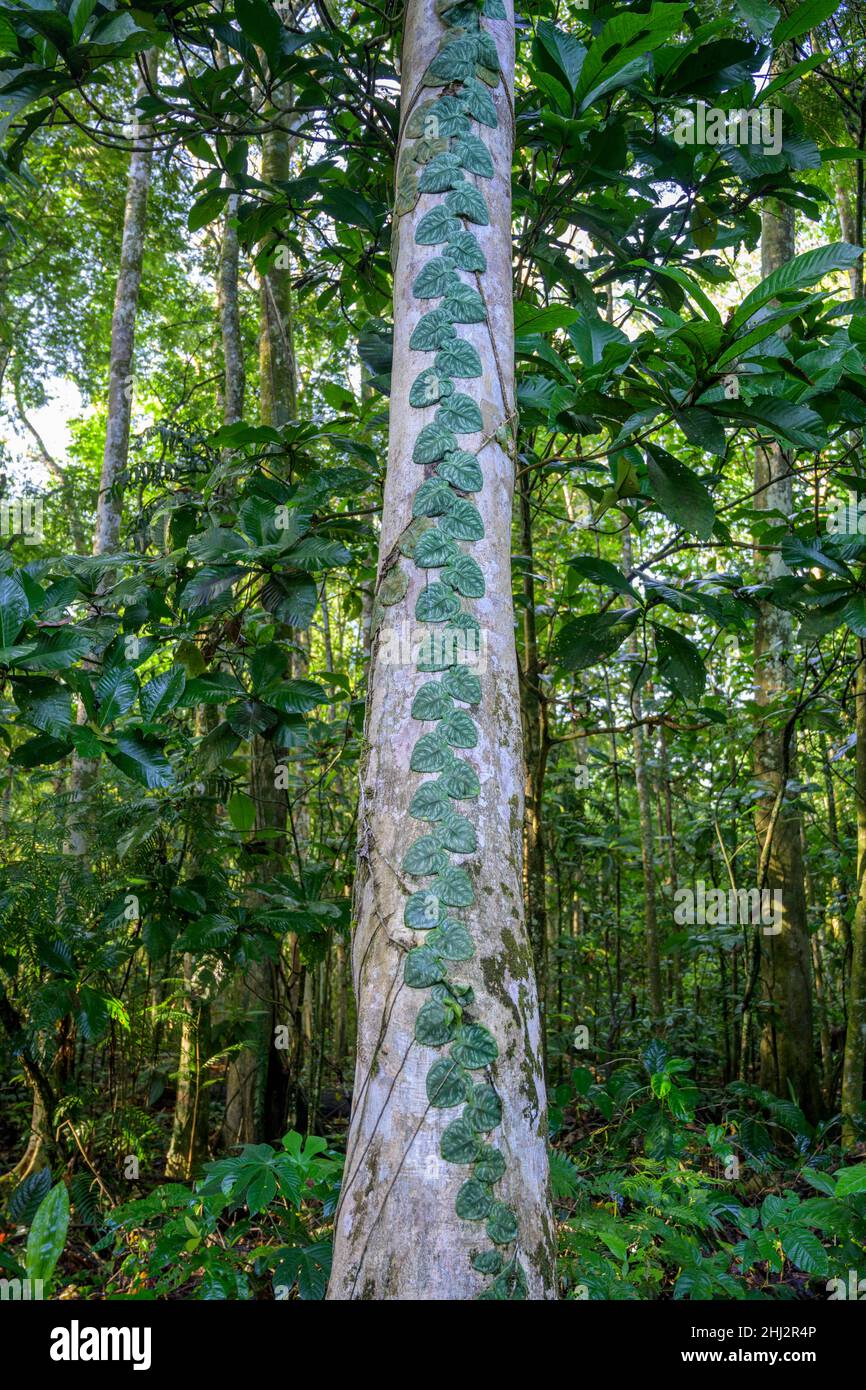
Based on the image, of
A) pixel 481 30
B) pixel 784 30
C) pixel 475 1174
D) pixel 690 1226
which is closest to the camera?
pixel 475 1174

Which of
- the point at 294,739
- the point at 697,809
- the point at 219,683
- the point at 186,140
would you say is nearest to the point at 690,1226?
the point at 294,739

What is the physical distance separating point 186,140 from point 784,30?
1.62 meters

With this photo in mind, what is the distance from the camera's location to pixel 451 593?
4.64ft

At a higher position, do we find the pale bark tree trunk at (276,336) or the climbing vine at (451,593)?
the pale bark tree trunk at (276,336)

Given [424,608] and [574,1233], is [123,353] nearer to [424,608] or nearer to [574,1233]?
[424,608]

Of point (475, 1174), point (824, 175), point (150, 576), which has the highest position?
point (824, 175)

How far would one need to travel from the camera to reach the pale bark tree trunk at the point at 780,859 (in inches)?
151

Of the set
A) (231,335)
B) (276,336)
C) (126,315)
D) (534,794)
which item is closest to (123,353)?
(126,315)

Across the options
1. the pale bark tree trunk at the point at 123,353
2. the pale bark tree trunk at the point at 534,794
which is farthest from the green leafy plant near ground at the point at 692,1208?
the pale bark tree trunk at the point at 123,353

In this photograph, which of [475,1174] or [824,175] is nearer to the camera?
[475,1174]

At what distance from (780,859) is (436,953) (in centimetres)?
330

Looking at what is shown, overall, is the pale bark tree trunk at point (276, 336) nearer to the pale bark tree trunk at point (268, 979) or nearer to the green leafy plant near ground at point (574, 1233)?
the pale bark tree trunk at point (268, 979)
